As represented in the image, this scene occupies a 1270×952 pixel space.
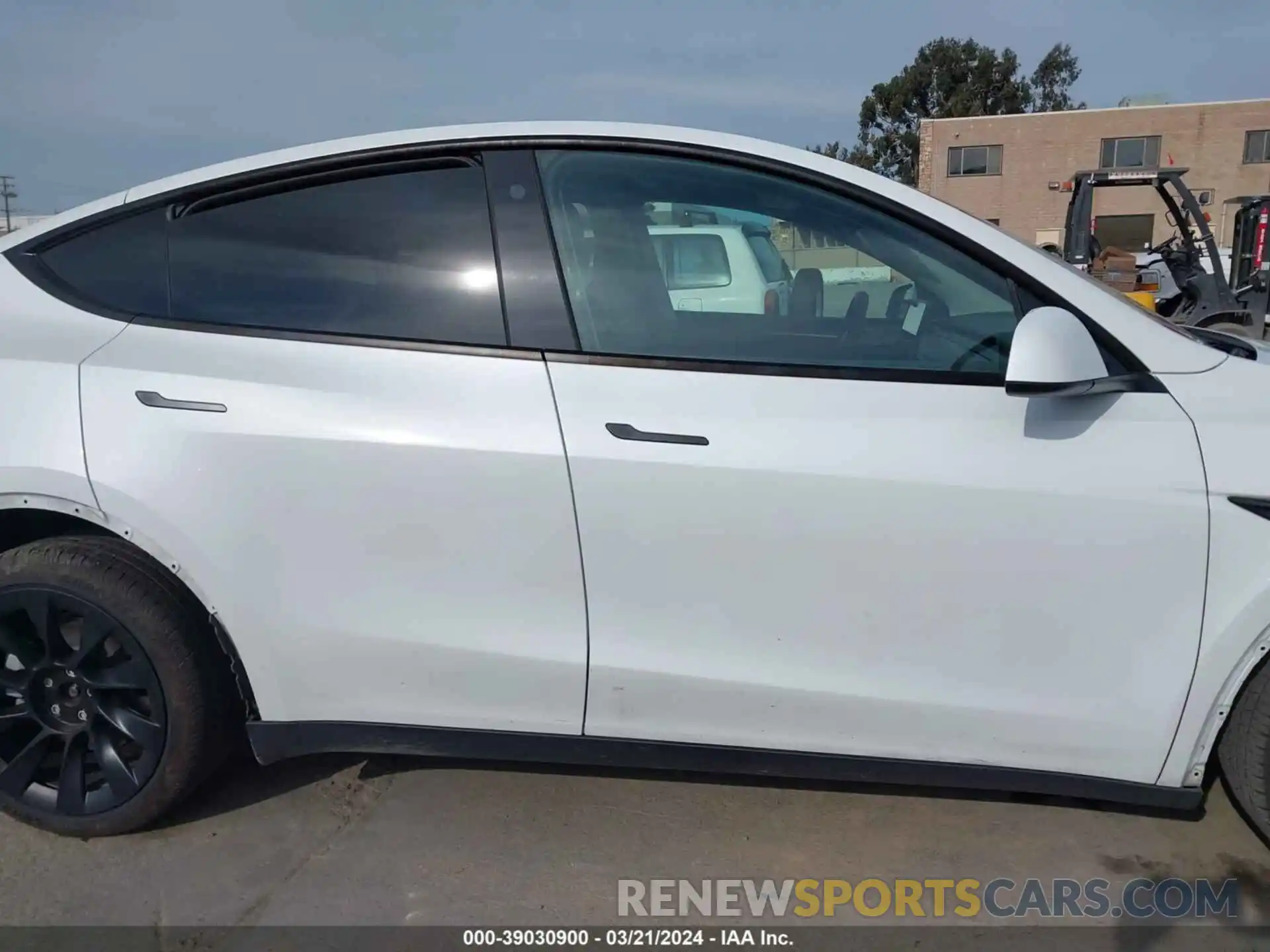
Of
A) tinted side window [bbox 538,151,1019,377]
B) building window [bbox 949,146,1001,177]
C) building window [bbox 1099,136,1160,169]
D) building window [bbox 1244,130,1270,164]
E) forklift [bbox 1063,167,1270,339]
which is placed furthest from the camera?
building window [bbox 949,146,1001,177]

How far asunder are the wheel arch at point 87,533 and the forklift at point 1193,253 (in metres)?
10.8

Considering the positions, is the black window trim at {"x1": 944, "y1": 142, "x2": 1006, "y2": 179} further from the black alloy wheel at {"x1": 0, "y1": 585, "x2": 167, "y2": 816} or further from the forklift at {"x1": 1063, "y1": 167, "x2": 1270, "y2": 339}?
the black alloy wheel at {"x1": 0, "y1": 585, "x2": 167, "y2": 816}

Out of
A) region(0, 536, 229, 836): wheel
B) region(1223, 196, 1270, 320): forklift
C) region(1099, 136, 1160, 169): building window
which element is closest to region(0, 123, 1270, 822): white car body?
region(0, 536, 229, 836): wheel

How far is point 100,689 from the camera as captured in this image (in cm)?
231

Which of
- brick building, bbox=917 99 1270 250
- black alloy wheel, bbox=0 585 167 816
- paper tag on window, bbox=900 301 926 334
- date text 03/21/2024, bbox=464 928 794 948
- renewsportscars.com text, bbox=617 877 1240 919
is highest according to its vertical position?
brick building, bbox=917 99 1270 250

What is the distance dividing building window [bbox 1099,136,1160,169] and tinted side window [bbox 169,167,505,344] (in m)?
38.8

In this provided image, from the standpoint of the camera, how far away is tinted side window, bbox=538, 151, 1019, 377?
2.12 metres

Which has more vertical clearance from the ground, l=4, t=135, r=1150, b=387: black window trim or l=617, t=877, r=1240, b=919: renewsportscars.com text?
l=4, t=135, r=1150, b=387: black window trim

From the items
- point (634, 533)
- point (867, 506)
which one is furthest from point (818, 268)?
point (634, 533)

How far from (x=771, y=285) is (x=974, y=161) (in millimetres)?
38901

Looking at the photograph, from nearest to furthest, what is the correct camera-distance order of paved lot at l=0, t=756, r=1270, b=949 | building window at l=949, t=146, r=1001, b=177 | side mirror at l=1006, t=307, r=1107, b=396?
side mirror at l=1006, t=307, r=1107, b=396 < paved lot at l=0, t=756, r=1270, b=949 < building window at l=949, t=146, r=1001, b=177

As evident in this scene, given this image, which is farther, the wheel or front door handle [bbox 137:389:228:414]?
the wheel

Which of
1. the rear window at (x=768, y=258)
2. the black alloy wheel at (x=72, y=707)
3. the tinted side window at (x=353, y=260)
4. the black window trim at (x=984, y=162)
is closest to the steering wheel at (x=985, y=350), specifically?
the rear window at (x=768, y=258)

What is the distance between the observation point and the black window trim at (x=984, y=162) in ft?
119
